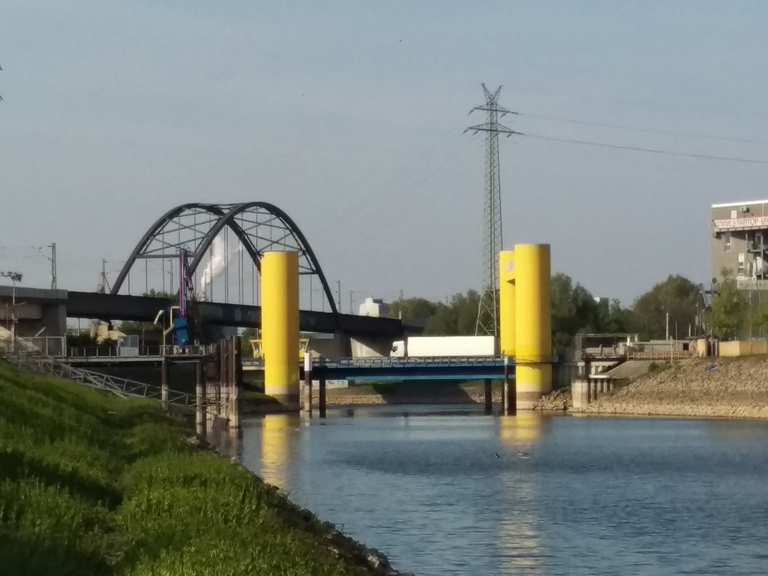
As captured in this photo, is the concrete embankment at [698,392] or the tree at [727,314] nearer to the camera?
the concrete embankment at [698,392]

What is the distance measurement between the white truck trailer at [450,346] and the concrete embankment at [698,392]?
21693 millimetres

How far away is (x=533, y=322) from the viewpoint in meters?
118

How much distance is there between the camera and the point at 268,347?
12344cm

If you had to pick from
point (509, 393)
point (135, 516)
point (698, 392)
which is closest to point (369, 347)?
point (509, 393)

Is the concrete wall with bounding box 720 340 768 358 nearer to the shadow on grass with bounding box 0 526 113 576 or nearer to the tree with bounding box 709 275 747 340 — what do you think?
A: the tree with bounding box 709 275 747 340

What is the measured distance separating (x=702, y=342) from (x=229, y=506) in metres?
99.8

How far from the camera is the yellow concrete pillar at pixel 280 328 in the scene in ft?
404

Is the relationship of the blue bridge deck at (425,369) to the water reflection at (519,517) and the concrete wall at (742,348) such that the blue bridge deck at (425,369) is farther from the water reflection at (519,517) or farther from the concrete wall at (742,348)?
the water reflection at (519,517)

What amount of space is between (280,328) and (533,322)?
2091cm

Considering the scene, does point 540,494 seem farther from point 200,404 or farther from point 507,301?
point 507,301

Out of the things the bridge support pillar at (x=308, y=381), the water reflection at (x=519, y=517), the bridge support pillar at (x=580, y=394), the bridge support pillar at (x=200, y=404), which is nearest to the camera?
the water reflection at (x=519, y=517)

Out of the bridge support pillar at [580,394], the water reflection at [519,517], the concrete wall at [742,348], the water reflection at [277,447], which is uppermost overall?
the concrete wall at [742,348]

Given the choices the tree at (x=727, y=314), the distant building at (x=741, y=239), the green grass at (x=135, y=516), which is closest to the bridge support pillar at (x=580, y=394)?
the tree at (x=727, y=314)

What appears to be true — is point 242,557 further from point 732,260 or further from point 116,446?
point 732,260
